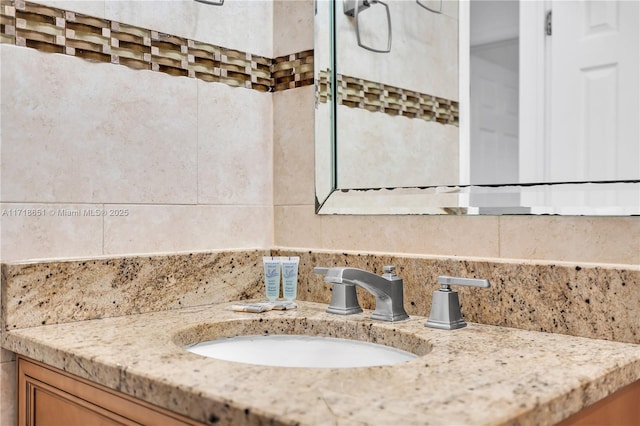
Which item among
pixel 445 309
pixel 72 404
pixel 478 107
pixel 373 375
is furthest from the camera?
pixel 478 107

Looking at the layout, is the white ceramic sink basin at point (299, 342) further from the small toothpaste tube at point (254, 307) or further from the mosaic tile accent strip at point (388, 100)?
the mosaic tile accent strip at point (388, 100)

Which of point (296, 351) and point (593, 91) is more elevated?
point (593, 91)

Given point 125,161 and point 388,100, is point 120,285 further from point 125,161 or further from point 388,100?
point 388,100

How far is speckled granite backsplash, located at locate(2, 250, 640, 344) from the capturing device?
41.1 inches

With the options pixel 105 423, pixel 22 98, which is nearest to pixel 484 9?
pixel 22 98

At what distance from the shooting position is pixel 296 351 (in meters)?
1.24

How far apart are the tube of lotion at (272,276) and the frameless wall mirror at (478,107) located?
0.19m

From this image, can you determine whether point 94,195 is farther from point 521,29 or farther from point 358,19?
point 521,29

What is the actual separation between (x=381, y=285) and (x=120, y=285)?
53 cm

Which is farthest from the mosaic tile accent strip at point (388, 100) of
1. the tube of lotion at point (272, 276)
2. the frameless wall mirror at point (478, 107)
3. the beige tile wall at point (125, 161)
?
the tube of lotion at point (272, 276)

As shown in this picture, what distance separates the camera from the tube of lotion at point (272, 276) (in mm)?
1418

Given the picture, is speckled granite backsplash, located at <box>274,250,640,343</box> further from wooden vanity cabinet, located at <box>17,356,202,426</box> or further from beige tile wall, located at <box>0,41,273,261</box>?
wooden vanity cabinet, located at <box>17,356,202,426</box>

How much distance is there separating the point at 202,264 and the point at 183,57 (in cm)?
47

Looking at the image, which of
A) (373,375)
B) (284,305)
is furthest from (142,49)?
(373,375)
